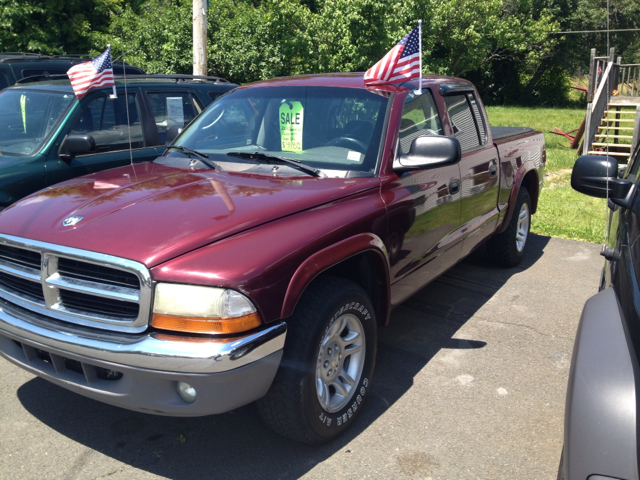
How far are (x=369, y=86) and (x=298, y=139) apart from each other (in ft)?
2.08

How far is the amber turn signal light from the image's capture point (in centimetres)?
249

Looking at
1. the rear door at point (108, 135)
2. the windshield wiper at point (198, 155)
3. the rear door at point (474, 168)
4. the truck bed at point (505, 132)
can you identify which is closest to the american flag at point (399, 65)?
the rear door at point (474, 168)

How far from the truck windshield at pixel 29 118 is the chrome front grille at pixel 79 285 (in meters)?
2.75

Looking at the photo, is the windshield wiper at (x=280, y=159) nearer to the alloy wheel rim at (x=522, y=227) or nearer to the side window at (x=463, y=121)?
the side window at (x=463, y=121)

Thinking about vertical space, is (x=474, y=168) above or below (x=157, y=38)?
below

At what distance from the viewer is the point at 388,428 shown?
329 cm

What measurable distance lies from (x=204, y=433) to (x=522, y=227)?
4263 mm

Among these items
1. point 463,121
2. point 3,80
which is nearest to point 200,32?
Result: point 3,80

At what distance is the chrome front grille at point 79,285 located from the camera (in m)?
2.56

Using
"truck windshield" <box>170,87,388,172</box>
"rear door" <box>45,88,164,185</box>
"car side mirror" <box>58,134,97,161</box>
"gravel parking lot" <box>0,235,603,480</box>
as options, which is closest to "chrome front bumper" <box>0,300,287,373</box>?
"gravel parking lot" <box>0,235,603,480</box>

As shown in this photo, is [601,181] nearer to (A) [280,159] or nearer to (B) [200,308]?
(A) [280,159]

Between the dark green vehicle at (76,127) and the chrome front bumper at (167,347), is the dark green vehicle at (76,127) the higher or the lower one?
the higher one

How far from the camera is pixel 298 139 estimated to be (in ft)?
12.6

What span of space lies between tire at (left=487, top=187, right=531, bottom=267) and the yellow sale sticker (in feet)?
8.97
